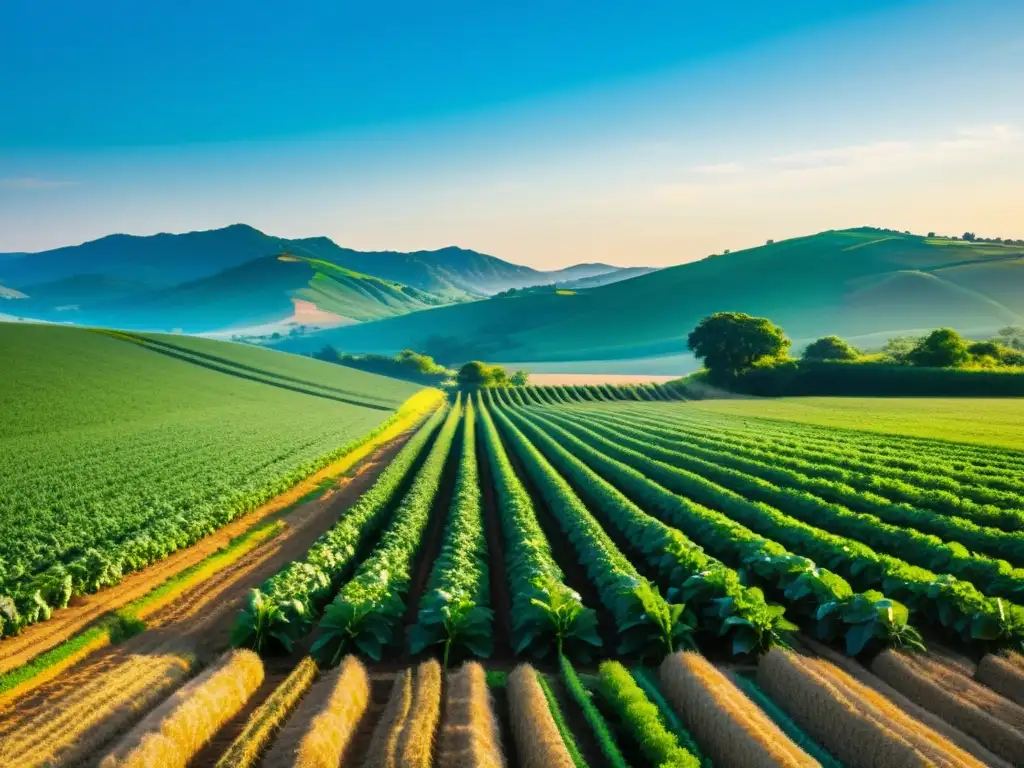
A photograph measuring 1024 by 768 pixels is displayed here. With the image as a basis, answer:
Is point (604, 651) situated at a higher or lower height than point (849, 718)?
lower

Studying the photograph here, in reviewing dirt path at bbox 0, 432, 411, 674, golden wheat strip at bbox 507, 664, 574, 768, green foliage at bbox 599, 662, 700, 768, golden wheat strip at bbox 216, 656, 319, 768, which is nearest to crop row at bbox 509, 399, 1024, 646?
green foliage at bbox 599, 662, 700, 768

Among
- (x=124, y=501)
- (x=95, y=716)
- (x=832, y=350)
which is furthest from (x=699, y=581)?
(x=832, y=350)

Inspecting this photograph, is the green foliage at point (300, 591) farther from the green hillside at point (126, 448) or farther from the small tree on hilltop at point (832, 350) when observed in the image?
the small tree on hilltop at point (832, 350)

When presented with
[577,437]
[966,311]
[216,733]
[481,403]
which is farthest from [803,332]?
[216,733]

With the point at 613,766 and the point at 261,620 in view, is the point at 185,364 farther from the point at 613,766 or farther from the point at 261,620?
the point at 613,766

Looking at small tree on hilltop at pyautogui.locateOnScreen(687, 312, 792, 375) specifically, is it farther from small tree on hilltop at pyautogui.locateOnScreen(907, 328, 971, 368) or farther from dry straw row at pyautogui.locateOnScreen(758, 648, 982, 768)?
dry straw row at pyautogui.locateOnScreen(758, 648, 982, 768)

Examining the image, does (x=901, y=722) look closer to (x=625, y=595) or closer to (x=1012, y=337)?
(x=625, y=595)
